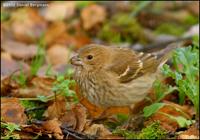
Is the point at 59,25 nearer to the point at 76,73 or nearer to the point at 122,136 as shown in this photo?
the point at 76,73

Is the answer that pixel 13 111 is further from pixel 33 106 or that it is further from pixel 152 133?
pixel 152 133

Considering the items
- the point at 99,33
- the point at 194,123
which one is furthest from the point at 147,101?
the point at 99,33

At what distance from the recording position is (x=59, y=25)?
768 centimetres

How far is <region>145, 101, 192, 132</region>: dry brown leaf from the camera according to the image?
4934 mm

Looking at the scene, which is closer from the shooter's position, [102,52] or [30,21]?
[102,52]

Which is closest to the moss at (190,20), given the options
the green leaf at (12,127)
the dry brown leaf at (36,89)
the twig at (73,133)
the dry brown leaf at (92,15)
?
the dry brown leaf at (92,15)

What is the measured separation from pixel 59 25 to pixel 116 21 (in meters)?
0.68

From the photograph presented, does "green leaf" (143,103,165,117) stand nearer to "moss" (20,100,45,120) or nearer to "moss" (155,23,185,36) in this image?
→ "moss" (20,100,45,120)

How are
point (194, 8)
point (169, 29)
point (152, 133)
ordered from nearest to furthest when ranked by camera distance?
point (152, 133) → point (169, 29) → point (194, 8)

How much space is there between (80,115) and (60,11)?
3437 millimetres

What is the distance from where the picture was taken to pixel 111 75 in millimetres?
5117

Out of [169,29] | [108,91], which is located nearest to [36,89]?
[108,91]

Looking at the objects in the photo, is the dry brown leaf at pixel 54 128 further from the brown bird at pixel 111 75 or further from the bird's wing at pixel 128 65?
the bird's wing at pixel 128 65

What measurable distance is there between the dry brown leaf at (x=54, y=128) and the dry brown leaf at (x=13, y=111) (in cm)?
16
